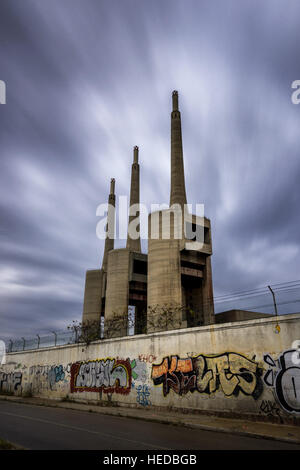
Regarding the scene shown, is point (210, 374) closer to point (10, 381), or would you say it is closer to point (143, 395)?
point (143, 395)

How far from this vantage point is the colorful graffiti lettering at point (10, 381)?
102 ft

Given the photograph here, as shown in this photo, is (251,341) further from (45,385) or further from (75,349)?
(45,385)

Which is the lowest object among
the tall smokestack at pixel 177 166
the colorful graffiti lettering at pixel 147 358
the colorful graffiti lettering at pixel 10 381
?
the colorful graffiti lettering at pixel 10 381

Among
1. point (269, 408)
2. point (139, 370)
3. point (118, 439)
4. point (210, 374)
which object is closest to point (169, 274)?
point (139, 370)

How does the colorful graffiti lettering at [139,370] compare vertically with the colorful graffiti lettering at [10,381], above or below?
above

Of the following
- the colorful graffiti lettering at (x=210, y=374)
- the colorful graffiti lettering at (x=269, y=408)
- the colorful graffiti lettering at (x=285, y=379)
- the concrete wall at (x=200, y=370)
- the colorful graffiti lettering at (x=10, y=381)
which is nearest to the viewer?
the colorful graffiti lettering at (x=285, y=379)

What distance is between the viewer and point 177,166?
48.6 meters

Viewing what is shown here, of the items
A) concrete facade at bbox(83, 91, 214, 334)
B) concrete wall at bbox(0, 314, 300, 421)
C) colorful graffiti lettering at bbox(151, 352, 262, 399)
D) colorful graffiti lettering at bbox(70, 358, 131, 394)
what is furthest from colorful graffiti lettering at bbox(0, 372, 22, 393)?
colorful graffiti lettering at bbox(151, 352, 262, 399)

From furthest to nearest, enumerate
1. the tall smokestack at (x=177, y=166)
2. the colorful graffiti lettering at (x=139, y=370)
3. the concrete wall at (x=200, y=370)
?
the tall smokestack at (x=177, y=166), the colorful graffiti lettering at (x=139, y=370), the concrete wall at (x=200, y=370)

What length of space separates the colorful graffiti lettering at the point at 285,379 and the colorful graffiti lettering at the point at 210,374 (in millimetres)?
577

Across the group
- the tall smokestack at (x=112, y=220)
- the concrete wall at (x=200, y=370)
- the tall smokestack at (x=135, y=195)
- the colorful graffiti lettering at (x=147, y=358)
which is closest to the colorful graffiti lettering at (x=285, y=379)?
the concrete wall at (x=200, y=370)

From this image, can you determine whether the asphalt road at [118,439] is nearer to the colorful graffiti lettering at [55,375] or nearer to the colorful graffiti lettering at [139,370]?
the colorful graffiti lettering at [139,370]
